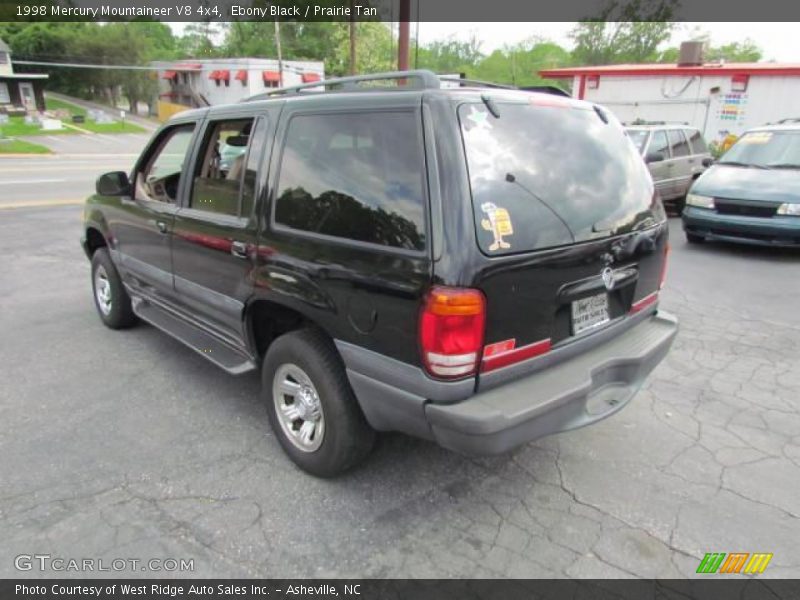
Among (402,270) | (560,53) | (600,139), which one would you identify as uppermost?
(560,53)

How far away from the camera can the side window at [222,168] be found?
3.17 m

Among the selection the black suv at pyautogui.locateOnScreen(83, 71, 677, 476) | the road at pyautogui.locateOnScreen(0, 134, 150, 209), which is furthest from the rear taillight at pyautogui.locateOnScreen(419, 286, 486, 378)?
the road at pyautogui.locateOnScreen(0, 134, 150, 209)

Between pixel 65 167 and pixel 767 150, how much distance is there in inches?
897

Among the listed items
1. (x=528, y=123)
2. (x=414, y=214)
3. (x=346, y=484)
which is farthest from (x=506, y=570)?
(x=528, y=123)

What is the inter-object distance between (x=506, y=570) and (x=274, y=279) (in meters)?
1.73

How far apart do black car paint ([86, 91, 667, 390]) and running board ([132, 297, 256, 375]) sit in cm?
9

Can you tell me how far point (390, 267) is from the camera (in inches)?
90.2

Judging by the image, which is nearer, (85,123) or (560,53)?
(85,123)

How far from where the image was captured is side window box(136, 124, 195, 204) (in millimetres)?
3936

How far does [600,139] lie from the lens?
9.53ft

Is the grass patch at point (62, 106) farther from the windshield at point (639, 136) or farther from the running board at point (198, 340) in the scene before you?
the running board at point (198, 340)

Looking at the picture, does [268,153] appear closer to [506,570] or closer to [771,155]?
[506,570]

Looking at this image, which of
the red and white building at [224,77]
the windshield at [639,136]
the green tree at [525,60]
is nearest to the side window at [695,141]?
the windshield at [639,136]

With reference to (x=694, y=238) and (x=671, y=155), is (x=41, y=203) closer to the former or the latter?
(x=694, y=238)
